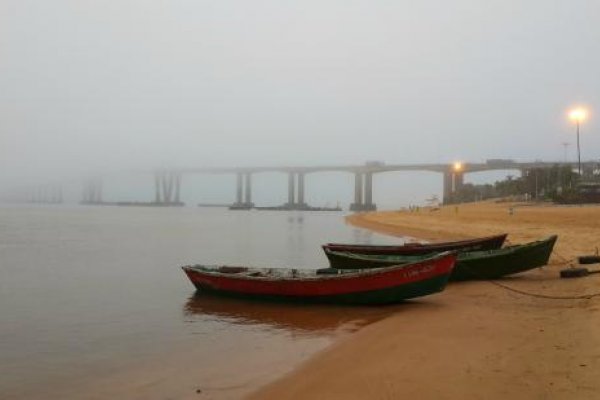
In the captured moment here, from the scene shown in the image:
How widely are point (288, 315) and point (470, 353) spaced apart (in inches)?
233

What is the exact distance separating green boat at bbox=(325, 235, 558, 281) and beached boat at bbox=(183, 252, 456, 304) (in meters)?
2.02

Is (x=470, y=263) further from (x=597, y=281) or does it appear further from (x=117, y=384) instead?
(x=117, y=384)

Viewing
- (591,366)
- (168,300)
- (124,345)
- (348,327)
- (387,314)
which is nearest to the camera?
(591,366)

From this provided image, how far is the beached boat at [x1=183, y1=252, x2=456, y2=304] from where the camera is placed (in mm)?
12727

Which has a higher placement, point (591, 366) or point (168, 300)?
point (591, 366)

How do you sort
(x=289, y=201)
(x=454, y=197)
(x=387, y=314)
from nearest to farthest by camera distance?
1. (x=387, y=314)
2. (x=454, y=197)
3. (x=289, y=201)

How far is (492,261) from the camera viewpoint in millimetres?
16438

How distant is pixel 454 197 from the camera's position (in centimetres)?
12262

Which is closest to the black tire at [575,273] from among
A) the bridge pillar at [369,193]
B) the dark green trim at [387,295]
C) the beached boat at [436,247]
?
the dark green trim at [387,295]

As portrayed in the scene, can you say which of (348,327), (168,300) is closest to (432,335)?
(348,327)

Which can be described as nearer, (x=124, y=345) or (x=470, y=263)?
(x=124, y=345)

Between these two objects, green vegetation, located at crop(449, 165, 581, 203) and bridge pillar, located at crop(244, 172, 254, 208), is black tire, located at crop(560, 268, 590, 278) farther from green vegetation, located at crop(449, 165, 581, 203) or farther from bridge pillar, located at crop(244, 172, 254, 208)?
bridge pillar, located at crop(244, 172, 254, 208)

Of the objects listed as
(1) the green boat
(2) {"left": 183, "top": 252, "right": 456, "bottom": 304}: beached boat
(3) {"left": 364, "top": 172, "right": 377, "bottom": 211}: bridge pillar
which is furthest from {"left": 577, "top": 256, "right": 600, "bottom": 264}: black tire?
(3) {"left": 364, "top": 172, "right": 377, "bottom": 211}: bridge pillar

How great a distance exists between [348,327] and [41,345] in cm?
587
